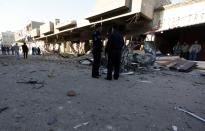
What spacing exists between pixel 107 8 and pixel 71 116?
17.5 meters

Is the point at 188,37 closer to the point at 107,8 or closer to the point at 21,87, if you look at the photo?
the point at 107,8

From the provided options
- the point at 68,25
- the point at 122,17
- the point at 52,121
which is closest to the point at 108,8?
the point at 122,17

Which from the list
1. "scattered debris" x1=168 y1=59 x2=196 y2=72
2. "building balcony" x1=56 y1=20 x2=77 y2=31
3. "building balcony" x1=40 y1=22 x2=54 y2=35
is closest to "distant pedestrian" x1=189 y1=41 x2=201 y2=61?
"scattered debris" x1=168 y1=59 x2=196 y2=72

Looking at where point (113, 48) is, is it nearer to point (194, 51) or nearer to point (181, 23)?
point (194, 51)

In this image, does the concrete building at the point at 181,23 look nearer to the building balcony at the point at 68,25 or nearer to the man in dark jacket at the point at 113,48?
the man in dark jacket at the point at 113,48

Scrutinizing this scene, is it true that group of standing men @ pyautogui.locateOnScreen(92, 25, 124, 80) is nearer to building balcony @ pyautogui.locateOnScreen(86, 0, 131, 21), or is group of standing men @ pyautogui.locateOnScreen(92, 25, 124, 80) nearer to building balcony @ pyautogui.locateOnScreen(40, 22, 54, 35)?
building balcony @ pyautogui.locateOnScreen(86, 0, 131, 21)

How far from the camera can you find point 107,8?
61.5 ft

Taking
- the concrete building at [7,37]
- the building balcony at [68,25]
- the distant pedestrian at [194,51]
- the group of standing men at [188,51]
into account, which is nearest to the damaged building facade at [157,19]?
the group of standing men at [188,51]

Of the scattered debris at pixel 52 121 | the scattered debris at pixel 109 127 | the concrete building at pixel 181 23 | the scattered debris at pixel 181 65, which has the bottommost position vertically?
the scattered debris at pixel 109 127

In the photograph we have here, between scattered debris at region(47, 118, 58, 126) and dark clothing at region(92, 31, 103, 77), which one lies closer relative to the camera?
scattered debris at region(47, 118, 58, 126)

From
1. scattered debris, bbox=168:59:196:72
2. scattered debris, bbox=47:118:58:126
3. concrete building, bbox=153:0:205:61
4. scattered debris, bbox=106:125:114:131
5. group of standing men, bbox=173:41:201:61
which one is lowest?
scattered debris, bbox=106:125:114:131

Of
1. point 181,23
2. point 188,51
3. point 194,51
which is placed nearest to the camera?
point 194,51

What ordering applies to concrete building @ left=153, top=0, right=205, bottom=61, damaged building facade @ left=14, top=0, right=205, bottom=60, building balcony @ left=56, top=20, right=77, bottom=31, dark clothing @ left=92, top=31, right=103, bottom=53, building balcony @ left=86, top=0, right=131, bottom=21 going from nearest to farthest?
dark clothing @ left=92, top=31, right=103, bottom=53
concrete building @ left=153, top=0, right=205, bottom=61
damaged building facade @ left=14, top=0, right=205, bottom=60
building balcony @ left=86, top=0, right=131, bottom=21
building balcony @ left=56, top=20, right=77, bottom=31

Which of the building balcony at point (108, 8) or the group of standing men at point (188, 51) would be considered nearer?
the group of standing men at point (188, 51)
